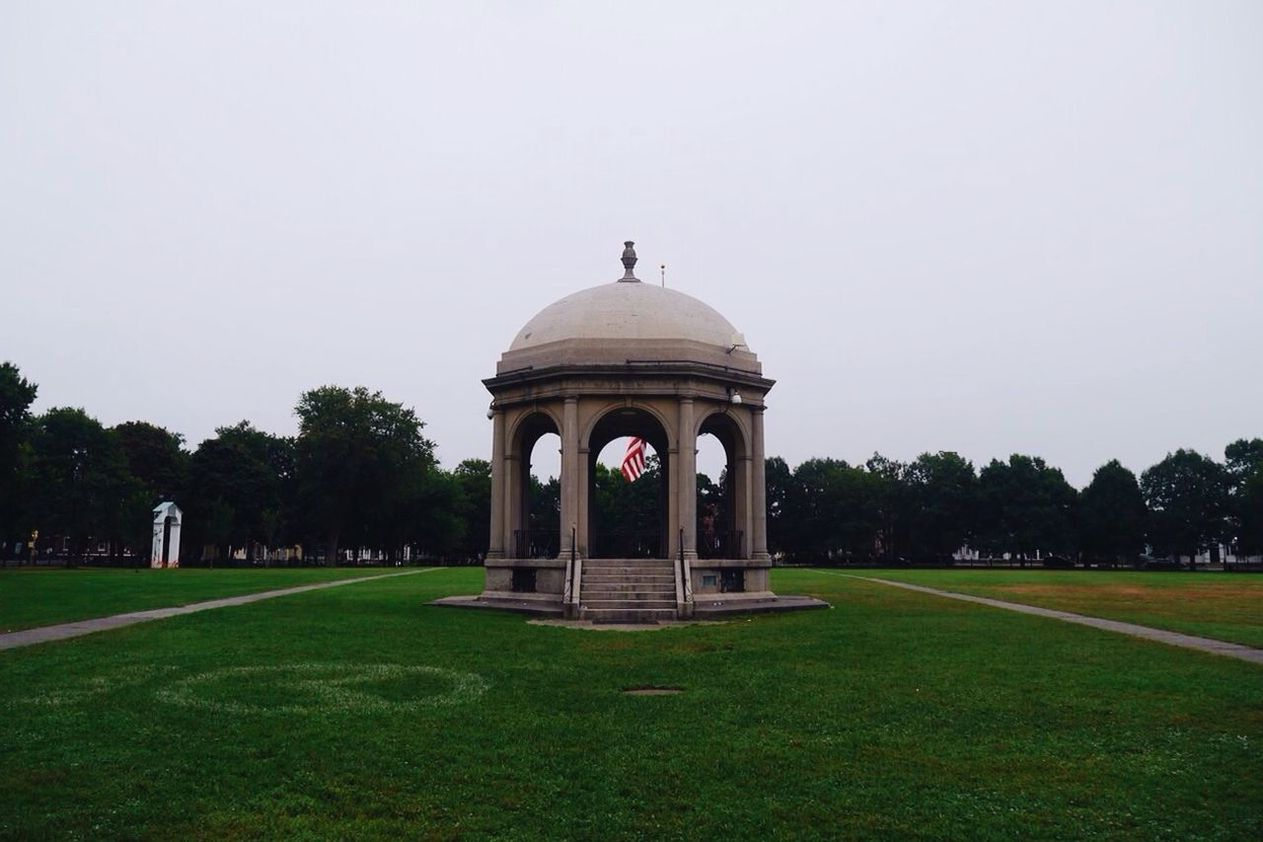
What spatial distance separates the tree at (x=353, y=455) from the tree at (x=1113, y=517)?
73.3 m

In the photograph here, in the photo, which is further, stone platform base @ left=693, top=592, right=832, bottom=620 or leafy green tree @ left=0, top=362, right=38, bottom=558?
leafy green tree @ left=0, top=362, right=38, bottom=558

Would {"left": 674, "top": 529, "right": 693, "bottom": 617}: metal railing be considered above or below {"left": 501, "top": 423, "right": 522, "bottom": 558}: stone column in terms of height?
below

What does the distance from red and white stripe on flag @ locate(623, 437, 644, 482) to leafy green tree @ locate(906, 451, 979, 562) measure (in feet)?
258

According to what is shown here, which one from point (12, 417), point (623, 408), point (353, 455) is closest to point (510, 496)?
point (623, 408)

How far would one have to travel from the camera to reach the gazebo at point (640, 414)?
27266 mm

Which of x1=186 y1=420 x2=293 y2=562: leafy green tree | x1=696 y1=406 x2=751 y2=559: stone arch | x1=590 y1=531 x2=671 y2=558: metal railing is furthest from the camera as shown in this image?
x1=186 y1=420 x2=293 y2=562: leafy green tree

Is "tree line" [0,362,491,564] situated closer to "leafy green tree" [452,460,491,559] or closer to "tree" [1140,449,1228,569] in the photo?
"leafy green tree" [452,460,491,559]

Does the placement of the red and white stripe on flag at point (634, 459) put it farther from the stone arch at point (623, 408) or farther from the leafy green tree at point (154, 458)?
the leafy green tree at point (154, 458)

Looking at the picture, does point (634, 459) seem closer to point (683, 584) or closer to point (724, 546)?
point (724, 546)

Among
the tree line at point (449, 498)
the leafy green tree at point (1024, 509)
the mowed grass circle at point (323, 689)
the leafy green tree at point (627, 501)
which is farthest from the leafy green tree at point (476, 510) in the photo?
the mowed grass circle at point (323, 689)

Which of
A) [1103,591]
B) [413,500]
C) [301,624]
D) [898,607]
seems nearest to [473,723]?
[301,624]

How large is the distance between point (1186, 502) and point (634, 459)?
97739 mm

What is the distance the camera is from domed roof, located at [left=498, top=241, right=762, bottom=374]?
28594mm

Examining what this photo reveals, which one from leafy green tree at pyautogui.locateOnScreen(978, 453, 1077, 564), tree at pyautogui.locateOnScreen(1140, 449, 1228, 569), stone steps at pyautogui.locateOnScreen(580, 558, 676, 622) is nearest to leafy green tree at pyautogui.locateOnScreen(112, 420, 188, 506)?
stone steps at pyautogui.locateOnScreen(580, 558, 676, 622)
